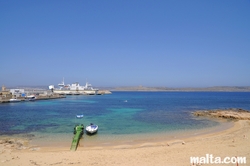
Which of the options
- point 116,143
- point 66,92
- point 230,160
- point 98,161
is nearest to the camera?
point 230,160

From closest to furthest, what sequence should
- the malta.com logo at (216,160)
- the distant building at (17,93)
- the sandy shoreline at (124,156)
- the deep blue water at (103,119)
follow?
the malta.com logo at (216,160)
the sandy shoreline at (124,156)
the deep blue water at (103,119)
the distant building at (17,93)

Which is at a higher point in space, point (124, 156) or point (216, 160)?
point (216, 160)

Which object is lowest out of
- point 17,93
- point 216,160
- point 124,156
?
point 124,156

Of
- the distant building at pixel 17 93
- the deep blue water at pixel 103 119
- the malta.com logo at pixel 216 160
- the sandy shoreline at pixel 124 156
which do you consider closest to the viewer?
the malta.com logo at pixel 216 160

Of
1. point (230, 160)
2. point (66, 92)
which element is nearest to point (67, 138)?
point (230, 160)

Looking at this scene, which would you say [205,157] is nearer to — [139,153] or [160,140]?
[139,153]

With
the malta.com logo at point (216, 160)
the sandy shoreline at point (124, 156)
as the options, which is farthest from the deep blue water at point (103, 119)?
the malta.com logo at point (216, 160)

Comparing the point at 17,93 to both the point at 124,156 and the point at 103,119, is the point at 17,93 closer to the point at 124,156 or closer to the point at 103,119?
the point at 103,119

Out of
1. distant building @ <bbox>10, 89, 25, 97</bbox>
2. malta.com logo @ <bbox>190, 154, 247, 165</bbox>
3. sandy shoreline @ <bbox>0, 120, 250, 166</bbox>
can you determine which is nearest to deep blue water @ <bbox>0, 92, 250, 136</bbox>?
sandy shoreline @ <bbox>0, 120, 250, 166</bbox>

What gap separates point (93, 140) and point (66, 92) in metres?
118

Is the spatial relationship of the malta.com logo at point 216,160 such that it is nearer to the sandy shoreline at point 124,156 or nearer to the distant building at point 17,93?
the sandy shoreline at point 124,156

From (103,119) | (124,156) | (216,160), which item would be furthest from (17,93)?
(216,160)

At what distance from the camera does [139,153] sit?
47.0ft

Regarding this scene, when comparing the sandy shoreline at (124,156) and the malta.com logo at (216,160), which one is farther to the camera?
the sandy shoreline at (124,156)
